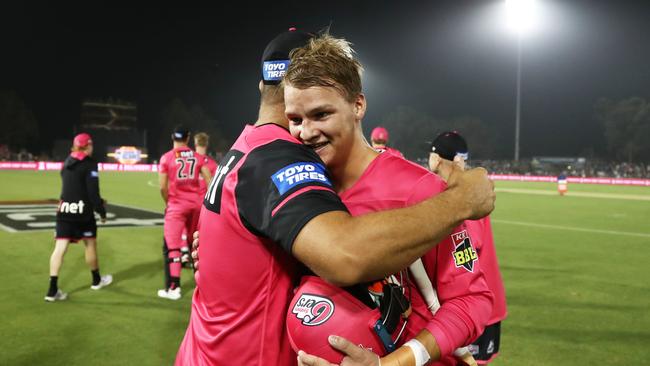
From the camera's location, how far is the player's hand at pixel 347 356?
67.2 inches

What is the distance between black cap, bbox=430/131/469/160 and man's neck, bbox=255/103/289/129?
8.28ft

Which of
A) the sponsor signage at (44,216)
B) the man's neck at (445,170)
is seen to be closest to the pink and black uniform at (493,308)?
the man's neck at (445,170)

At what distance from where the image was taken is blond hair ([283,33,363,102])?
6.59 ft

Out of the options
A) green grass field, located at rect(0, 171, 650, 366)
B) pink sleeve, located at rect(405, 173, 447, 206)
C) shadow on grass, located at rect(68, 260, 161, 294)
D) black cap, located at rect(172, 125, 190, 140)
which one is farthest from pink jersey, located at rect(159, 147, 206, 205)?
pink sleeve, located at rect(405, 173, 447, 206)

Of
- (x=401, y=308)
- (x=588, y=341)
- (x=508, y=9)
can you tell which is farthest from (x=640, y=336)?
(x=508, y=9)

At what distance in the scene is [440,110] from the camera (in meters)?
101

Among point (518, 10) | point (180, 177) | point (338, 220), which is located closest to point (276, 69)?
point (338, 220)

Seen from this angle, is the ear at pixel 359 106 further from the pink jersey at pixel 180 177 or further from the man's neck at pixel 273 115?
the pink jersey at pixel 180 177

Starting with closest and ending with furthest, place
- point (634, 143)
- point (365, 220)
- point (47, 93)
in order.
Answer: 1. point (365, 220)
2. point (634, 143)
3. point (47, 93)

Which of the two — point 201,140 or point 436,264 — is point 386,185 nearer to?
point 436,264

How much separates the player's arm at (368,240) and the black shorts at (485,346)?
6.83 ft

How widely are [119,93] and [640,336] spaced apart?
98704mm

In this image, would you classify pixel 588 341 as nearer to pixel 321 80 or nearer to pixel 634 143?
pixel 321 80

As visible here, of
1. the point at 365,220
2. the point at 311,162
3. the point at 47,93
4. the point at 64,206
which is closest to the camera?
the point at 365,220
